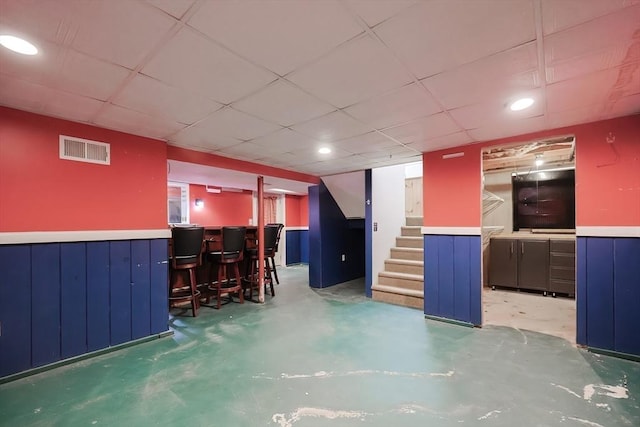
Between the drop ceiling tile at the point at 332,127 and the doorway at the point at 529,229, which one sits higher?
the drop ceiling tile at the point at 332,127

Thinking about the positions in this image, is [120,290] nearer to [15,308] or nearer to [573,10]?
[15,308]

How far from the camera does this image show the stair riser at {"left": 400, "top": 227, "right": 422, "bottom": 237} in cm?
541

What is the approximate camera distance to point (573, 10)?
1.28 meters

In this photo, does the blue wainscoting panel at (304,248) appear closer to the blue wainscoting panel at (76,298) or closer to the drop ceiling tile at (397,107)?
the blue wainscoting panel at (76,298)

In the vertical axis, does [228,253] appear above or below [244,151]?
below

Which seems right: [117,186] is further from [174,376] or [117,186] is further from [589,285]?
[589,285]

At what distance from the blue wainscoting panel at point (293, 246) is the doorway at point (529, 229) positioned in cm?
541

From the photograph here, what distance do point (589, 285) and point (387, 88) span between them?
2.85 metres

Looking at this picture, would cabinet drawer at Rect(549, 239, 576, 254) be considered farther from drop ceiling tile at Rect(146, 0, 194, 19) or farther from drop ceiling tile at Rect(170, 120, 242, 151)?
drop ceiling tile at Rect(146, 0, 194, 19)

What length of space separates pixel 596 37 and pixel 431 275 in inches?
115

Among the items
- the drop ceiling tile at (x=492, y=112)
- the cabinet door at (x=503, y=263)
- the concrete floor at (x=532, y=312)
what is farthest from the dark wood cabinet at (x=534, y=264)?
the drop ceiling tile at (x=492, y=112)

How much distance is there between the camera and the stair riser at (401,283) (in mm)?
4418

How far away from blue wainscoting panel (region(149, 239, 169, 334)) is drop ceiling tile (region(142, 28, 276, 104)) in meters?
1.97

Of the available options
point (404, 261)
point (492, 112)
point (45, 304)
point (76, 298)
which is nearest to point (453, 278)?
point (404, 261)
